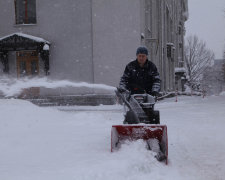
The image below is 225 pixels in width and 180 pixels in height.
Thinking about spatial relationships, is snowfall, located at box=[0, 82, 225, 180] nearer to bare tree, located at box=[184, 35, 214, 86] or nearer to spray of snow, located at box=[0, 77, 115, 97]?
spray of snow, located at box=[0, 77, 115, 97]

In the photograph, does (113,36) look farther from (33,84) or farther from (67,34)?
(33,84)

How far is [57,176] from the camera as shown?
3938mm

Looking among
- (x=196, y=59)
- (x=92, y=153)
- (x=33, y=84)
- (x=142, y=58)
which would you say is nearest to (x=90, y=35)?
(x=33, y=84)

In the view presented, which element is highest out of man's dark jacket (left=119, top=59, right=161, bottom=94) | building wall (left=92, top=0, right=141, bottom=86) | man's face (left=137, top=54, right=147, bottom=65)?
building wall (left=92, top=0, right=141, bottom=86)

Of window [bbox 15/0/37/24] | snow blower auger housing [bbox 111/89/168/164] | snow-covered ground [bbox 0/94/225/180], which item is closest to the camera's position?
snow-covered ground [bbox 0/94/225/180]

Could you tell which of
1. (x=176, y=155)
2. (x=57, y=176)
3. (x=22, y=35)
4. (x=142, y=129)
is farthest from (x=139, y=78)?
(x=22, y=35)

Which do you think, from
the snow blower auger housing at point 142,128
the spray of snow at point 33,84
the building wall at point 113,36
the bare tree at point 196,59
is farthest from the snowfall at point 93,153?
the bare tree at point 196,59

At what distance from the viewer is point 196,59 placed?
57438 millimetres

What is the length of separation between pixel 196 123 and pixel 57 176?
624cm

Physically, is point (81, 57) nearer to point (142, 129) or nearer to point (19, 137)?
point (19, 137)

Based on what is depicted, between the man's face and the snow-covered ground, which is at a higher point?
the man's face

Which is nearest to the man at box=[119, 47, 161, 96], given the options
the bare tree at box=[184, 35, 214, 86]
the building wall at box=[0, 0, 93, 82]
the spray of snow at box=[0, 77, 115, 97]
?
the spray of snow at box=[0, 77, 115, 97]

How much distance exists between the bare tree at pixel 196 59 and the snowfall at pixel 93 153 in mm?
48727

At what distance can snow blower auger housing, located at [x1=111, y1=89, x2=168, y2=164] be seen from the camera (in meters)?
4.67
